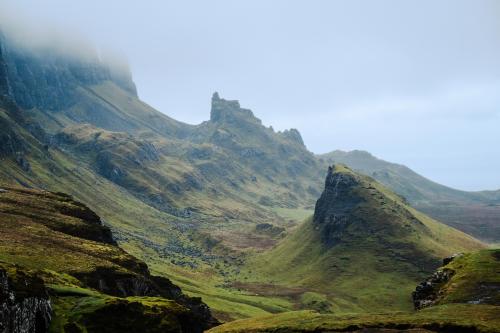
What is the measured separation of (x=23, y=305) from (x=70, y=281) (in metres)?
28.8

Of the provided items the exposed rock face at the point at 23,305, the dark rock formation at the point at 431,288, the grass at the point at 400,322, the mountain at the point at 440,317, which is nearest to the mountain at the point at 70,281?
the exposed rock face at the point at 23,305

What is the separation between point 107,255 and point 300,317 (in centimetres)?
5131

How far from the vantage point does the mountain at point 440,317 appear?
65188 mm

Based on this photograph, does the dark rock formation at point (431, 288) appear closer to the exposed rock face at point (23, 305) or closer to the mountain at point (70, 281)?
the mountain at point (70, 281)

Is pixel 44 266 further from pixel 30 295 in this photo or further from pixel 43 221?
pixel 43 221

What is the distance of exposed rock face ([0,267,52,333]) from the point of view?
47031mm

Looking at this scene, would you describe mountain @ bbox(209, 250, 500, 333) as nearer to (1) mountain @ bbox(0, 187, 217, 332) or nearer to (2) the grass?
(2) the grass

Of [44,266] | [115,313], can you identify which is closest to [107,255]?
[44,266]

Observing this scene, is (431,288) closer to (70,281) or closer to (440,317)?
(440,317)

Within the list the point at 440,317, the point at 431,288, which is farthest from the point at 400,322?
the point at 431,288

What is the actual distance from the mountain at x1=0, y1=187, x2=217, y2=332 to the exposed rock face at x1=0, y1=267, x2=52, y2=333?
0.10 m

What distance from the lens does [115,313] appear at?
60938 millimetres

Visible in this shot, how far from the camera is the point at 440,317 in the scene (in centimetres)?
6869

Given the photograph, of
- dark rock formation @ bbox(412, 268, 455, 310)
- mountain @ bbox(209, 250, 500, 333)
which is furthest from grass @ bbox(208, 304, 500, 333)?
dark rock formation @ bbox(412, 268, 455, 310)
